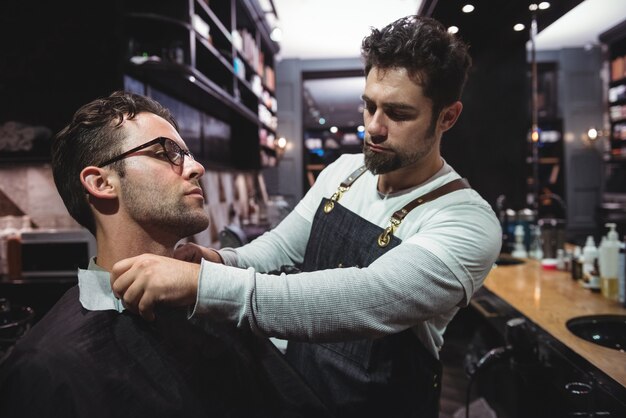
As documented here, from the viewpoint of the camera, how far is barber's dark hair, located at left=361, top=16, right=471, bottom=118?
128 cm

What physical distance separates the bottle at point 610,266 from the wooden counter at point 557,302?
47 millimetres

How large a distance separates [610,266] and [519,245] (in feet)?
4.97

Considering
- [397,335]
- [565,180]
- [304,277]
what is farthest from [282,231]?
[565,180]

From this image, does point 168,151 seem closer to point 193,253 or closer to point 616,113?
point 193,253

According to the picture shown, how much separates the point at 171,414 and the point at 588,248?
2483 millimetres

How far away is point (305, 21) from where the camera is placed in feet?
21.1

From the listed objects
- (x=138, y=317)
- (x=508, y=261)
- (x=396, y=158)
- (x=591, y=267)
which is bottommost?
(x=508, y=261)

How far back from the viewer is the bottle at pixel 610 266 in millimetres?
2271

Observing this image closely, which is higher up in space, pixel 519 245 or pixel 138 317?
pixel 138 317

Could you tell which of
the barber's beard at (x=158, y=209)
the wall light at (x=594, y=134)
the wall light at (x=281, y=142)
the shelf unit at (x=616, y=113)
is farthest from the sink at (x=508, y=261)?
the wall light at (x=594, y=134)

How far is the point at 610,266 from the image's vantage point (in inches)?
90.0

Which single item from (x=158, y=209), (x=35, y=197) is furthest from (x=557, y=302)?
(x=35, y=197)

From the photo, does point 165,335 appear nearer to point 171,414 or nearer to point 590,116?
point 171,414

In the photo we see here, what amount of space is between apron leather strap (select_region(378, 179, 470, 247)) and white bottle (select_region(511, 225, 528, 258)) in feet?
8.99
